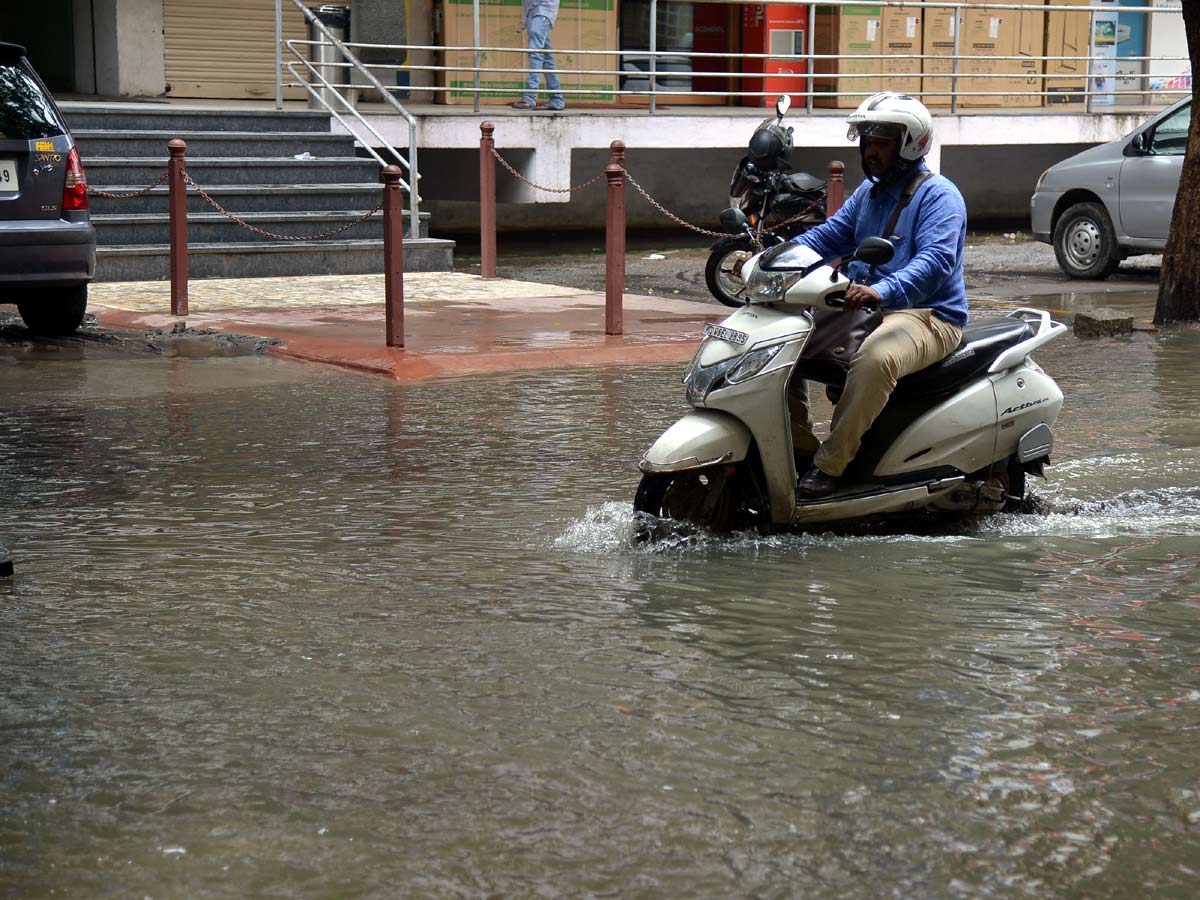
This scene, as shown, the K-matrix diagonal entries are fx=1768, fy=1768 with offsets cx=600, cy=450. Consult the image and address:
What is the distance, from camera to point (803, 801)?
3635mm

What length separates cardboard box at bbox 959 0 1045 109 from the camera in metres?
25.3

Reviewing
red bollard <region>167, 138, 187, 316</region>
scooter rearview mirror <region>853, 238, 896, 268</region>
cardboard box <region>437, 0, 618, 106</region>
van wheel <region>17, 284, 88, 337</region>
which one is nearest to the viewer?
scooter rearview mirror <region>853, 238, 896, 268</region>

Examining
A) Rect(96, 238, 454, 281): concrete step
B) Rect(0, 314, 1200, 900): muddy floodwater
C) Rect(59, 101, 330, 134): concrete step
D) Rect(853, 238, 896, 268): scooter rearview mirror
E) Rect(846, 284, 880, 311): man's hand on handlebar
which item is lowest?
Rect(0, 314, 1200, 900): muddy floodwater

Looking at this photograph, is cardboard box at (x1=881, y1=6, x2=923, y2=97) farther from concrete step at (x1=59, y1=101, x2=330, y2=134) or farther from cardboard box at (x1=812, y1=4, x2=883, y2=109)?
concrete step at (x1=59, y1=101, x2=330, y2=134)

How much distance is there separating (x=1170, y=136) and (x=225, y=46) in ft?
36.1

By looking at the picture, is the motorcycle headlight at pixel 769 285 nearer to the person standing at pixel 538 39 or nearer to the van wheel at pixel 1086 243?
the van wheel at pixel 1086 243

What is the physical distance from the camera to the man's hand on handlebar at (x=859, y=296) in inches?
221

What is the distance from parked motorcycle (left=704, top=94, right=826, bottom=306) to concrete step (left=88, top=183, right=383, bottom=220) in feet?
12.6

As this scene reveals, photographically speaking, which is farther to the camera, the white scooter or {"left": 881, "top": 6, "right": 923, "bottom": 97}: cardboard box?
{"left": 881, "top": 6, "right": 923, "bottom": 97}: cardboard box

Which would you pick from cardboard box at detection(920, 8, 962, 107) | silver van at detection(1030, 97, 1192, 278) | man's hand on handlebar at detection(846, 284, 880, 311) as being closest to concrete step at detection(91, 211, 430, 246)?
silver van at detection(1030, 97, 1192, 278)

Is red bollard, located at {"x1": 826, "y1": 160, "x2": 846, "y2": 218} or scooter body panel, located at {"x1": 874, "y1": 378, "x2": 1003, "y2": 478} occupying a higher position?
red bollard, located at {"x1": 826, "y1": 160, "x2": 846, "y2": 218}

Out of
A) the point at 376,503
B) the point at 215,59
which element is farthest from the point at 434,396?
the point at 215,59

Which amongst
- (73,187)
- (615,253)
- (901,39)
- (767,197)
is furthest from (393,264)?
(901,39)

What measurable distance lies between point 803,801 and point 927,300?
8.93ft
